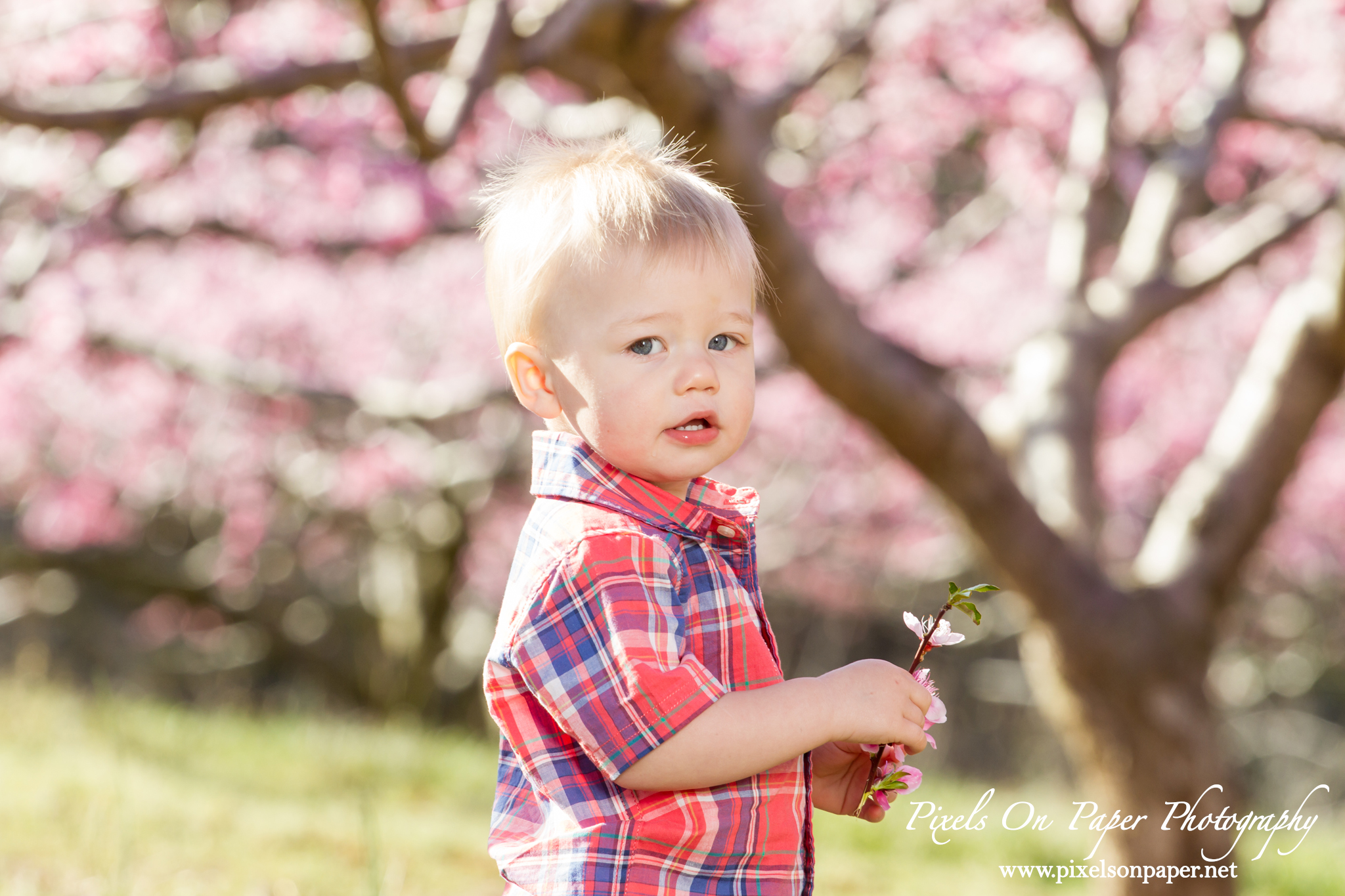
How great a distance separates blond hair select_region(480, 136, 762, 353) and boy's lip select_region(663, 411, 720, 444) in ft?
0.54

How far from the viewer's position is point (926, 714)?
4.29 feet

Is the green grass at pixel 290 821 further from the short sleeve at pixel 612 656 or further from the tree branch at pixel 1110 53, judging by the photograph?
the tree branch at pixel 1110 53

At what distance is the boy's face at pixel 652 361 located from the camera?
1.25 m

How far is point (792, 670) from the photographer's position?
959 centimetres

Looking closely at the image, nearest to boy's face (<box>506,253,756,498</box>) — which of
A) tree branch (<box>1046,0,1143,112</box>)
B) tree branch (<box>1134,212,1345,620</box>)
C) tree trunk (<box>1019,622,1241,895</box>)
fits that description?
tree trunk (<box>1019,622,1241,895</box>)

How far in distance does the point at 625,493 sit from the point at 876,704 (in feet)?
1.14

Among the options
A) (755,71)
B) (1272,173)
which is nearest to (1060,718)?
Result: (755,71)

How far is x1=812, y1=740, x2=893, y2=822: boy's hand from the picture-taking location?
1418 mm

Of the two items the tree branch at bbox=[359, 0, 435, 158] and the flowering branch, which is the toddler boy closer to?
the flowering branch

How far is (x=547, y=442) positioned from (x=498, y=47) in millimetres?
945

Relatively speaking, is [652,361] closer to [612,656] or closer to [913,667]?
[612,656]

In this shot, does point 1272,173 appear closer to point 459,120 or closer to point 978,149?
point 978,149

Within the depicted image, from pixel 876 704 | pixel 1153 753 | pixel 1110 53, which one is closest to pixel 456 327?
pixel 1110 53

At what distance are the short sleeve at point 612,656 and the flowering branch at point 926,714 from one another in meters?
0.28
